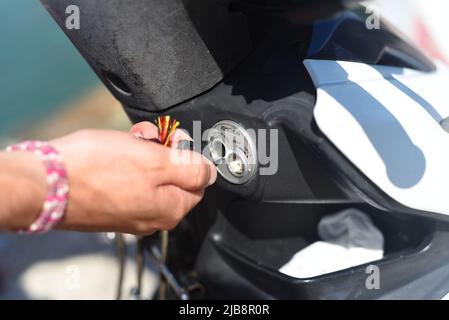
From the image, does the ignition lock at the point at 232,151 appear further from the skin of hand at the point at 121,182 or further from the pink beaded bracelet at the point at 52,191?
the pink beaded bracelet at the point at 52,191

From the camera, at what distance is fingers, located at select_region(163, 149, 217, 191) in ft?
1.91

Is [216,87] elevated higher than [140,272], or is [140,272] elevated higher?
[216,87]

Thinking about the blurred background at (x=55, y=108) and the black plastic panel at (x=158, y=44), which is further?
the blurred background at (x=55, y=108)

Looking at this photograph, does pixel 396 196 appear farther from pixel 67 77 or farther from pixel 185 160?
pixel 67 77

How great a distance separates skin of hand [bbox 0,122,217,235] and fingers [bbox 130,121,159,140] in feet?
0.23

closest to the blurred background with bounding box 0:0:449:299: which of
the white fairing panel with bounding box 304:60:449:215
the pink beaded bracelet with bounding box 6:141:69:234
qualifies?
the white fairing panel with bounding box 304:60:449:215

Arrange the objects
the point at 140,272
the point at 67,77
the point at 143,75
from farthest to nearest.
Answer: the point at 67,77, the point at 140,272, the point at 143,75

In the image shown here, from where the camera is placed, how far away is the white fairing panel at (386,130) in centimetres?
65

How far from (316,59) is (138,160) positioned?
29 centimetres

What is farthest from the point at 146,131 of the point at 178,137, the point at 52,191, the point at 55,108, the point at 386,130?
the point at 55,108

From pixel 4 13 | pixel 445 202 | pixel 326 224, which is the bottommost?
pixel 326 224

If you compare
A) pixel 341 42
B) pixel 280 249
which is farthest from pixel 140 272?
pixel 341 42

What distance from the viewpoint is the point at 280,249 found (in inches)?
35.1

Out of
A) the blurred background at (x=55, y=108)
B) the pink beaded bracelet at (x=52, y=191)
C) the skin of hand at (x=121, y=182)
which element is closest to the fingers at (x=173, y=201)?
the skin of hand at (x=121, y=182)
